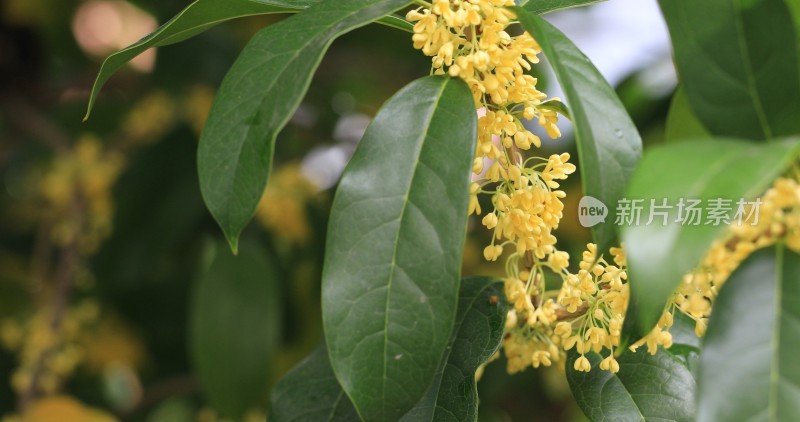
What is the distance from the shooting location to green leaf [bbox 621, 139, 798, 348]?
40 centimetres

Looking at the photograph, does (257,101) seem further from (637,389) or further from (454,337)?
(637,389)

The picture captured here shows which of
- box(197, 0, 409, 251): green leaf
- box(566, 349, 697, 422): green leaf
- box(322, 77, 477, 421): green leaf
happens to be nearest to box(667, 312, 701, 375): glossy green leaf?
box(566, 349, 697, 422): green leaf

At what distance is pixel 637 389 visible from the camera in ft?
2.06

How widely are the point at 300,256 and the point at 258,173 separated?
1.06m

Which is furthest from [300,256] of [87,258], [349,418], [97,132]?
[349,418]

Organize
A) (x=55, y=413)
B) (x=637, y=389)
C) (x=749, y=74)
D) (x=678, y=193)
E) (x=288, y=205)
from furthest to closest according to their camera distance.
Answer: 1. (x=288, y=205)
2. (x=55, y=413)
3. (x=637, y=389)
4. (x=749, y=74)
5. (x=678, y=193)

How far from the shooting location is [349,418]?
0.67m

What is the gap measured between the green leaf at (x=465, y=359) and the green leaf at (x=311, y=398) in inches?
3.3

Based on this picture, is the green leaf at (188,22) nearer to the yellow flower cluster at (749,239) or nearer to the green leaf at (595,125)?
the green leaf at (595,125)

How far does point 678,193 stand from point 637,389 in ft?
0.85

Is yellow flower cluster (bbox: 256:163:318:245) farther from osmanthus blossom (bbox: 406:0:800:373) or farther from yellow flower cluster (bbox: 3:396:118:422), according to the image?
osmanthus blossom (bbox: 406:0:800:373)

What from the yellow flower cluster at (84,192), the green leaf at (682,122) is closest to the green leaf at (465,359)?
the green leaf at (682,122)

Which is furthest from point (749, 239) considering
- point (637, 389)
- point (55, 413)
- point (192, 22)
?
point (55, 413)

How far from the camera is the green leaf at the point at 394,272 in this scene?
51cm
